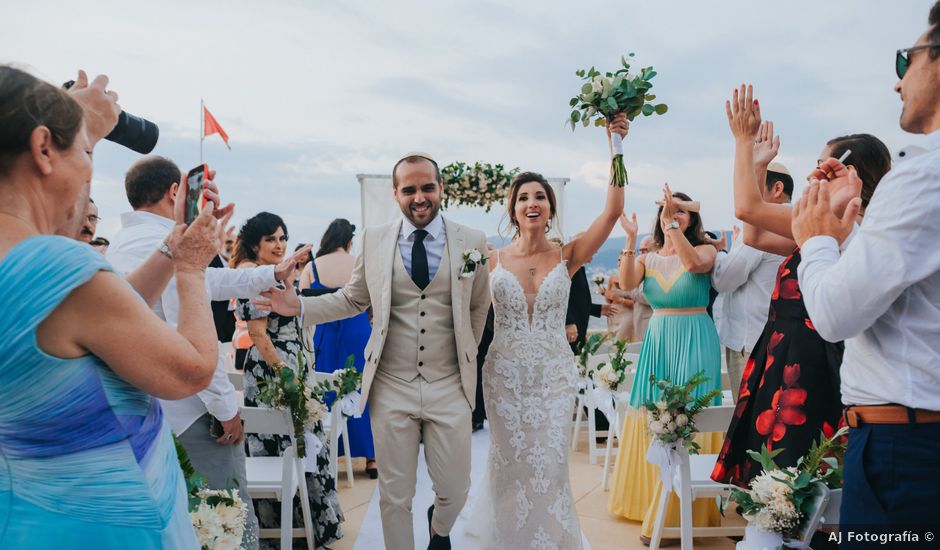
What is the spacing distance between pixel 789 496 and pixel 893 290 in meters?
0.93

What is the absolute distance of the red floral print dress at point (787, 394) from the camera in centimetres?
302

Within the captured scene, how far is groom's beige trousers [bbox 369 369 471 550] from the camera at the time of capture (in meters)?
→ 3.63

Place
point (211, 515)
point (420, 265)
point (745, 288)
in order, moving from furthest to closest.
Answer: point (745, 288) < point (420, 265) < point (211, 515)

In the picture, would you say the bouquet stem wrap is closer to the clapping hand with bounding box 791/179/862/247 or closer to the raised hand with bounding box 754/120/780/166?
the raised hand with bounding box 754/120/780/166

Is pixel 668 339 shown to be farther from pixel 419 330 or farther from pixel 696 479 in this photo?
pixel 419 330

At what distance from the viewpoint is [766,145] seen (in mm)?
2670

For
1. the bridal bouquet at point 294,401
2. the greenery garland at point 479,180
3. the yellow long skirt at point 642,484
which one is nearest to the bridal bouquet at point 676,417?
the yellow long skirt at point 642,484

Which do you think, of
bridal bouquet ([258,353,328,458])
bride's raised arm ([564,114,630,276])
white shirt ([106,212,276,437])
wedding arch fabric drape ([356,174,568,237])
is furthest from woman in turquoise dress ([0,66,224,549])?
wedding arch fabric drape ([356,174,568,237])

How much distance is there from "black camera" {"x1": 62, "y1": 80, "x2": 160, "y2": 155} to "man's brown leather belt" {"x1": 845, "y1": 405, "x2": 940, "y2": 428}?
2303mm

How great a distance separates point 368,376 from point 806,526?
2.30 meters

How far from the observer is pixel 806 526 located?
2197 mm

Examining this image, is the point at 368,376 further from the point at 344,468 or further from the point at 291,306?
the point at 344,468

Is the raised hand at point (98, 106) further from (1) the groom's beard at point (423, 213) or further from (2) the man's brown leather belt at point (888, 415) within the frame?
(2) the man's brown leather belt at point (888, 415)

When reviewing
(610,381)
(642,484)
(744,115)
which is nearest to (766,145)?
(744,115)
